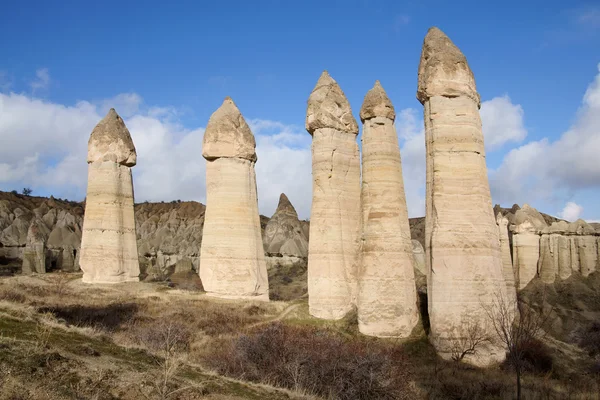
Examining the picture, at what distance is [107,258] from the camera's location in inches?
1057

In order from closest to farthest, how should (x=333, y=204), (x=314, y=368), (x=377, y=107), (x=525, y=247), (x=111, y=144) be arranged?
1. (x=314, y=368)
2. (x=377, y=107)
3. (x=333, y=204)
4. (x=111, y=144)
5. (x=525, y=247)

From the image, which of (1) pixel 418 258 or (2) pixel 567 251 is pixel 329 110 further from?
(2) pixel 567 251

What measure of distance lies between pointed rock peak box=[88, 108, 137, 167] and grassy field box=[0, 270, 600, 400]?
23.7 ft

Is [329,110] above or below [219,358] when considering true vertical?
above

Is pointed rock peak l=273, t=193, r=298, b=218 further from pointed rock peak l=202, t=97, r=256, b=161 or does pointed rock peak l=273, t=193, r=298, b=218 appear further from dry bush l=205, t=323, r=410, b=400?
dry bush l=205, t=323, r=410, b=400

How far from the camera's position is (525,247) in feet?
122

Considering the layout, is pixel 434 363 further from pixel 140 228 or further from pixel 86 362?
pixel 140 228

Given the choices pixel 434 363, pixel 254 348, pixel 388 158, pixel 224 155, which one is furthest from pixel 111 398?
pixel 224 155

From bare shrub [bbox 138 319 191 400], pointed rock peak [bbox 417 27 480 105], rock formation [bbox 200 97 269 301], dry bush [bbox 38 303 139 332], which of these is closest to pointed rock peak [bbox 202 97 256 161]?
rock formation [bbox 200 97 269 301]

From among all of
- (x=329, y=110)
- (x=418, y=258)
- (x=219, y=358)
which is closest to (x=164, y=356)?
(x=219, y=358)

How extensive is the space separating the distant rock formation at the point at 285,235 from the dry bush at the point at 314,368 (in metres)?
41.5

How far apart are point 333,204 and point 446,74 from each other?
23.7 feet

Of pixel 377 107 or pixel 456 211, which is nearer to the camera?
pixel 456 211

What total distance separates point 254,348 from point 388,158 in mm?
9116
